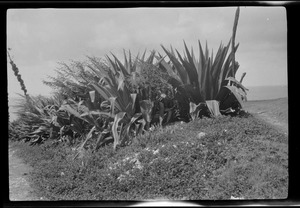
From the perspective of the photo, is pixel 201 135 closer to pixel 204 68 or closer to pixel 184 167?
pixel 184 167

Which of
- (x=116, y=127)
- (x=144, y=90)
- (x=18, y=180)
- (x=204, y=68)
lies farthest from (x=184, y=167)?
(x=18, y=180)

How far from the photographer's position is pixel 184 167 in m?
5.17

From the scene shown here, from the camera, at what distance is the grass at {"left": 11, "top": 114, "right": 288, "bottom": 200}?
16.6 feet

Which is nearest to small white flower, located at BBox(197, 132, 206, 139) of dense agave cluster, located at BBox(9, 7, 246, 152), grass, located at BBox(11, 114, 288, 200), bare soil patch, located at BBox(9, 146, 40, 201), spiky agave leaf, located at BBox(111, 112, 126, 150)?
grass, located at BBox(11, 114, 288, 200)

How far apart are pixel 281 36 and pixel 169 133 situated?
5.45 feet

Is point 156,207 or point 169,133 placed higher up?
point 169,133

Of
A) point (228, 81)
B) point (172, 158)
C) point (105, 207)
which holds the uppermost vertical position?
point (228, 81)

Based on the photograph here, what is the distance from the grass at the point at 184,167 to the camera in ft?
16.6

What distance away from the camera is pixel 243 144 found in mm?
5270

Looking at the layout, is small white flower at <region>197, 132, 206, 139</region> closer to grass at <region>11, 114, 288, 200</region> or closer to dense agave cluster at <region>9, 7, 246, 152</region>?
grass at <region>11, 114, 288, 200</region>

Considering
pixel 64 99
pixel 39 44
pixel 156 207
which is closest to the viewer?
pixel 156 207

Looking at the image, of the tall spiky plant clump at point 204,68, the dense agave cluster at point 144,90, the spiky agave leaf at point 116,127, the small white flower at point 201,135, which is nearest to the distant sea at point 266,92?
the dense agave cluster at point 144,90
